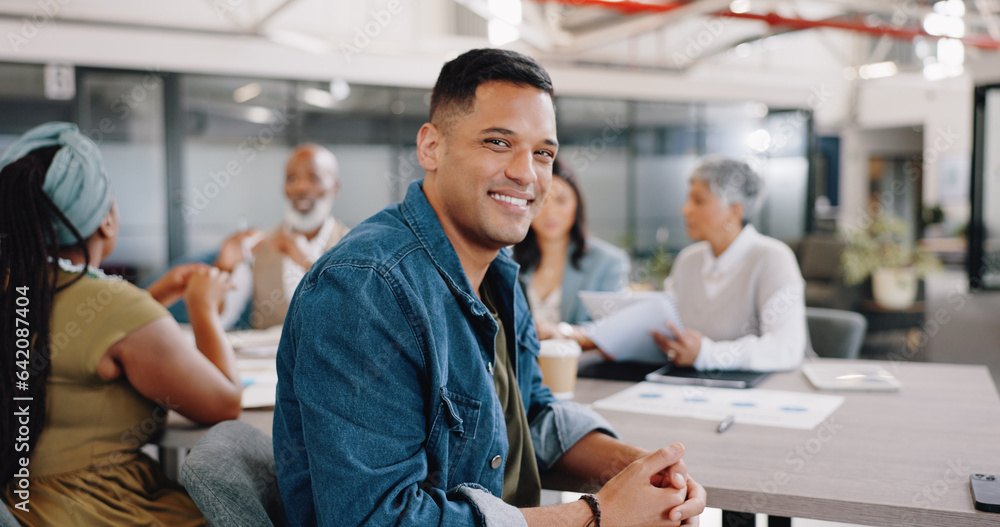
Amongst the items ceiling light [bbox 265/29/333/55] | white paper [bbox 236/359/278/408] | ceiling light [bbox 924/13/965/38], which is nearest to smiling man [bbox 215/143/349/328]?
white paper [bbox 236/359/278/408]

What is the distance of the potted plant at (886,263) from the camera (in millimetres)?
6586

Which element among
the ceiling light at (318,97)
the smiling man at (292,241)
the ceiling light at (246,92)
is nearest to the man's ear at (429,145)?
the smiling man at (292,241)

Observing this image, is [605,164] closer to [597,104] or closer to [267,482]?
[597,104]

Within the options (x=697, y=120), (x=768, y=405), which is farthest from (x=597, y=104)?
(x=768, y=405)

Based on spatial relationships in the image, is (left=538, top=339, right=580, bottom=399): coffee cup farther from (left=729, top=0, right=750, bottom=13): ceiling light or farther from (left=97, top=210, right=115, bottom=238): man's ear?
(left=729, top=0, right=750, bottom=13): ceiling light

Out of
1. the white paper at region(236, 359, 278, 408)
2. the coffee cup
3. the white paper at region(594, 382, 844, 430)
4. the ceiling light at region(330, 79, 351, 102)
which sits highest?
the ceiling light at region(330, 79, 351, 102)

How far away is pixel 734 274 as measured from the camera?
268cm

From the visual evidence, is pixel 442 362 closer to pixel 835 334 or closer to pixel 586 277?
pixel 586 277

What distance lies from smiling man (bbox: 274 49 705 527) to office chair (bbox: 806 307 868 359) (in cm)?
172

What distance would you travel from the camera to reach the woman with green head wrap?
1.44 meters

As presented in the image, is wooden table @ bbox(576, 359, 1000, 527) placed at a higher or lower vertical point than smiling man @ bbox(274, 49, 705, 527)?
lower

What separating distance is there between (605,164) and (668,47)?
236 centimetres

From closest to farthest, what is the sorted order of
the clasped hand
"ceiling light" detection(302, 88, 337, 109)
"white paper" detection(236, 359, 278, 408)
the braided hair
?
the clasped hand, the braided hair, "white paper" detection(236, 359, 278, 408), "ceiling light" detection(302, 88, 337, 109)

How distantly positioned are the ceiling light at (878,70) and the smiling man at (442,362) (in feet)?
38.3
